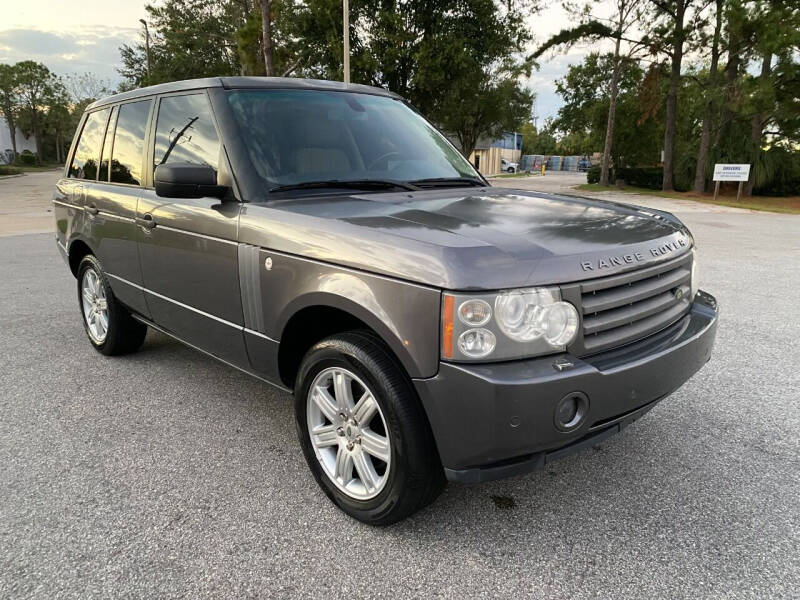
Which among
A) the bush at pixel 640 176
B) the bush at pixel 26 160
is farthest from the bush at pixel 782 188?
Answer: the bush at pixel 26 160

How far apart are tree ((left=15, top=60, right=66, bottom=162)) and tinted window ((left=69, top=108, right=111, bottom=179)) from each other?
73.0m

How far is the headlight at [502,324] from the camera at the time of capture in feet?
6.51

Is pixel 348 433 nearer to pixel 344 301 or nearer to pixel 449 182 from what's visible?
pixel 344 301

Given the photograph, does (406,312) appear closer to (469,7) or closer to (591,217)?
(591,217)

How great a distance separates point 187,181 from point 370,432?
56.5 inches

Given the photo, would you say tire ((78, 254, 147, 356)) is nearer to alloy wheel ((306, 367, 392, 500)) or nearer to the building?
alloy wheel ((306, 367, 392, 500))

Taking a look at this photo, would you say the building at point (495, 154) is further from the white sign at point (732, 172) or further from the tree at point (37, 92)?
the tree at point (37, 92)

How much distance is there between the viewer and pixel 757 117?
25.7 m

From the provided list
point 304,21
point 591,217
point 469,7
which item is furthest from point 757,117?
point 591,217

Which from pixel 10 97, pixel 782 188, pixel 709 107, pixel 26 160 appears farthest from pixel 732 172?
pixel 10 97

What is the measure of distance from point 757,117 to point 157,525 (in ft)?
97.9

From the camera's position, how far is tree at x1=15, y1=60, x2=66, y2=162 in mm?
66375

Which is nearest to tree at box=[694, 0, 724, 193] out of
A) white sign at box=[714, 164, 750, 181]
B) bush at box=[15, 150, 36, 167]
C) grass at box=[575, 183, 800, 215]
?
grass at box=[575, 183, 800, 215]

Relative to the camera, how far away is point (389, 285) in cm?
216
